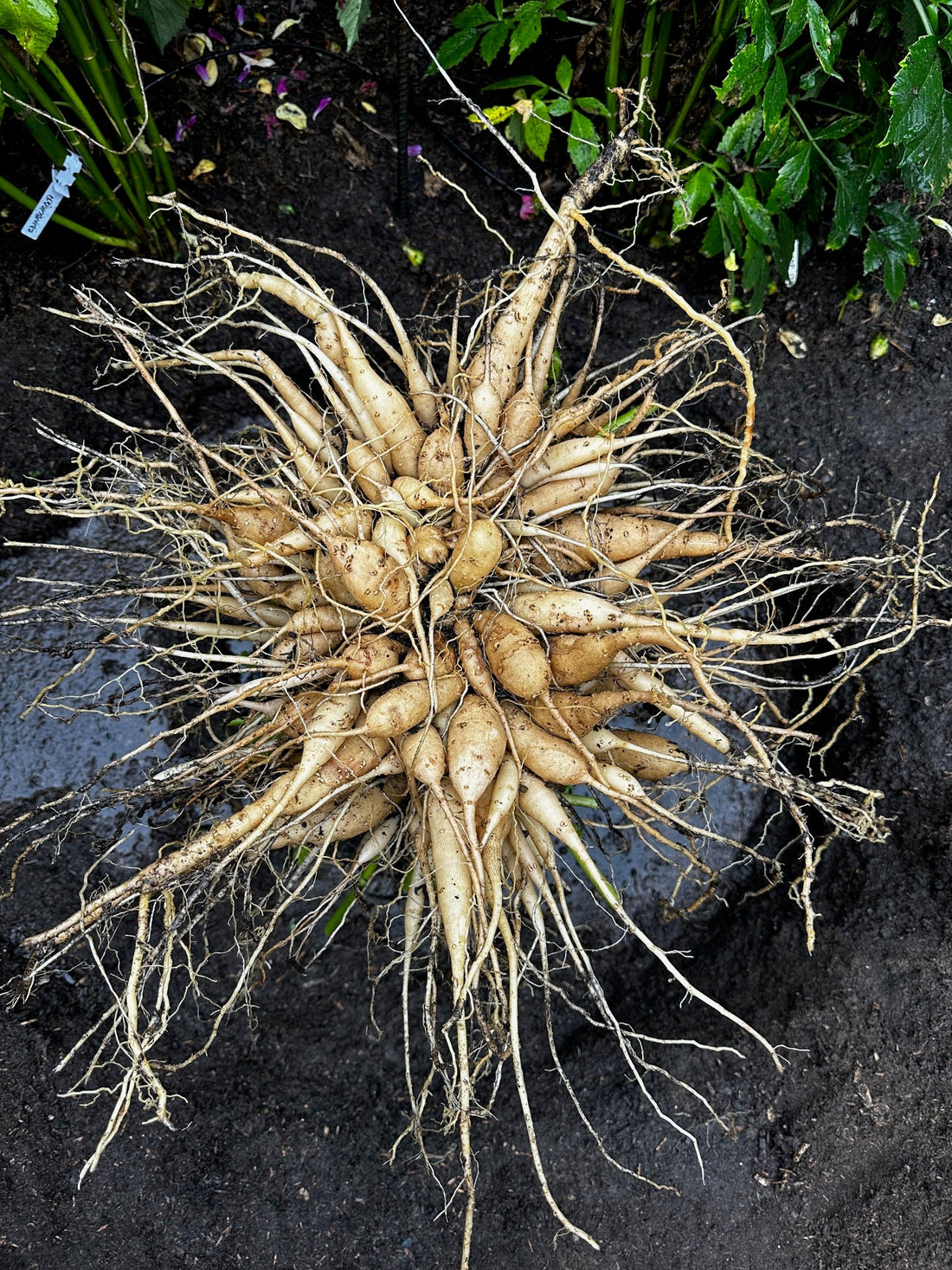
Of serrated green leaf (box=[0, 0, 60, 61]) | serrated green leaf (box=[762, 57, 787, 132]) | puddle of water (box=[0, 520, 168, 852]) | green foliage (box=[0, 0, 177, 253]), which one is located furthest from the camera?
puddle of water (box=[0, 520, 168, 852])

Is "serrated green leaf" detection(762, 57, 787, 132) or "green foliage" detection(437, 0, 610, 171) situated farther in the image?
"green foliage" detection(437, 0, 610, 171)

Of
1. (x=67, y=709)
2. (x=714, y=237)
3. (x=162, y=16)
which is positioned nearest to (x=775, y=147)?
(x=714, y=237)

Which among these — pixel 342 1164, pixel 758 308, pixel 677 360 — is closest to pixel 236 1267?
pixel 342 1164

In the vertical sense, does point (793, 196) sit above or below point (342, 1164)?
above

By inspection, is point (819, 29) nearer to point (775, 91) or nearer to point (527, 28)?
point (775, 91)

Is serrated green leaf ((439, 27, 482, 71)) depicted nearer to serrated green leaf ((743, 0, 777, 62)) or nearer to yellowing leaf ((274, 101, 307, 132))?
yellowing leaf ((274, 101, 307, 132))

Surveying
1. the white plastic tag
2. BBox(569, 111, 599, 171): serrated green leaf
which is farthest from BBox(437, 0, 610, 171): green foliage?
the white plastic tag

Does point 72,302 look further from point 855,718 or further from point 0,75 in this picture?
point 855,718
